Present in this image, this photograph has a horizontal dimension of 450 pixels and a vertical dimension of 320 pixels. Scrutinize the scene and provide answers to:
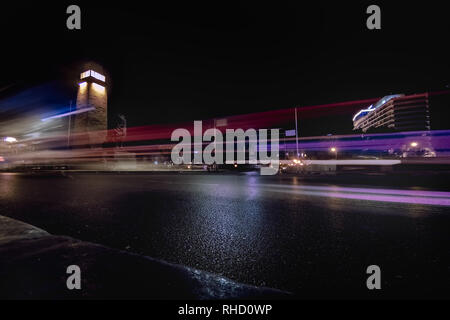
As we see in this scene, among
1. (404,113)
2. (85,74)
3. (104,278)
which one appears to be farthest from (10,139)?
(404,113)

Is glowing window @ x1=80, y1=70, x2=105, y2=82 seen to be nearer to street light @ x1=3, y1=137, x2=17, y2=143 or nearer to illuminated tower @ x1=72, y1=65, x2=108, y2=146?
illuminated tower @ x1=72, y1=65, x2=108, y2=146

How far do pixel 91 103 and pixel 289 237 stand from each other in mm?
41788

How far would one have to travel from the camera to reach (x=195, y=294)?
1322mm

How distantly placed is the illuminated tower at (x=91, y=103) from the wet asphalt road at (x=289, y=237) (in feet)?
115

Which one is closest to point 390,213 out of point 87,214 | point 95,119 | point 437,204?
point 437,204

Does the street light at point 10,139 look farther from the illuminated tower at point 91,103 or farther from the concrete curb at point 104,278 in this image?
the concrete curb at point 104,278

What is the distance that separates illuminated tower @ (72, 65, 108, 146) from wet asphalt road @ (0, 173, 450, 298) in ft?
115

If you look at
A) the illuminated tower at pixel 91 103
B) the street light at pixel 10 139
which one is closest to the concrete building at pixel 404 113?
the illuminated tower at pixel 91 103

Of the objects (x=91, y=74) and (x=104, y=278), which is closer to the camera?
(x=104, y=278)

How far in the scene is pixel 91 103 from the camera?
35.2 meters

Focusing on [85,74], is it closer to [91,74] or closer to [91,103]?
[91,74]

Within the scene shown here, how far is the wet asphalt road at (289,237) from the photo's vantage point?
59.4 inches

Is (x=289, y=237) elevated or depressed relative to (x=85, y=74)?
depressed
